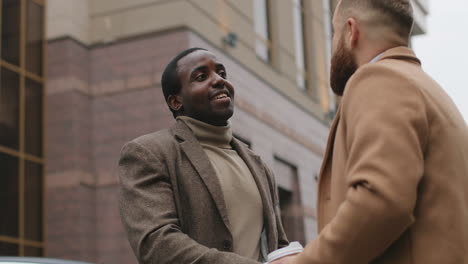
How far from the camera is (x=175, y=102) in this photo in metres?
3.70

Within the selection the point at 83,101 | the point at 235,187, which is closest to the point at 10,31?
the point at 83,101

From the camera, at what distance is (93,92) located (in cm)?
1764

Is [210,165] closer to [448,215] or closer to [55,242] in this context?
[448,215]

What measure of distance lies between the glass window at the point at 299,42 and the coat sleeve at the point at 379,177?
67.4ft

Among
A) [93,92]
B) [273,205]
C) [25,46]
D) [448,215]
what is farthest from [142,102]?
[448,215]

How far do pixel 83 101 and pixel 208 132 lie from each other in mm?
14234

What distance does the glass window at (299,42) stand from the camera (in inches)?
923

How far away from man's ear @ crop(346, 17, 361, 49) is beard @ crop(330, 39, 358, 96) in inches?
1.5

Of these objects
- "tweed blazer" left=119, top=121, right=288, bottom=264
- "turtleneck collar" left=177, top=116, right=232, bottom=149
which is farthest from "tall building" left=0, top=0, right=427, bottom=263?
"tweed blazer" left=119, top=121, right=288, bottom=264

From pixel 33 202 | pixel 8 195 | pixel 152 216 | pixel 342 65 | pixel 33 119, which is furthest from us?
pixel 33 119

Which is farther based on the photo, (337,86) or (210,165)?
(210,165)

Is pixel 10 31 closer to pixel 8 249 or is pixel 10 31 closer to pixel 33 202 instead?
pixel 33 202

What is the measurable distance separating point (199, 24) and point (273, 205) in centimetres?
1394

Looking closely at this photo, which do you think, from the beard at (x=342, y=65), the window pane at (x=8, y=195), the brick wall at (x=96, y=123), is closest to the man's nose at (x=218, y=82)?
the beard at (x=342, y=65)
